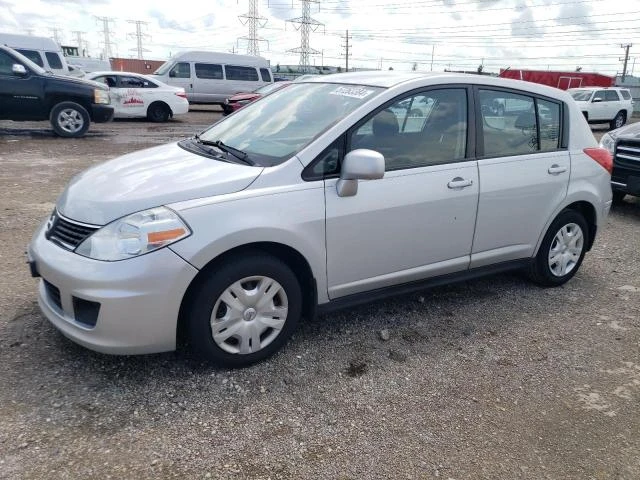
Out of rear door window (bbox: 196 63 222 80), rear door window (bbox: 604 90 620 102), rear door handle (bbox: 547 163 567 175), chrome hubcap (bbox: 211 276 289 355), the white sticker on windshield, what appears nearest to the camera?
chrome hubcap (bbox: 211 276 289 355)

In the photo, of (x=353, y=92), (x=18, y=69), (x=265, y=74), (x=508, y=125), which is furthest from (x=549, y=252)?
(x=265, y=74)

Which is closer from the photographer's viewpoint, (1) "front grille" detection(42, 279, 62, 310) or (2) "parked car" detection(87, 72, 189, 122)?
(1) "front grille" detection(42, 279, 62, 310)

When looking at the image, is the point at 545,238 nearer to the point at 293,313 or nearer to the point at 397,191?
the point at 397,191

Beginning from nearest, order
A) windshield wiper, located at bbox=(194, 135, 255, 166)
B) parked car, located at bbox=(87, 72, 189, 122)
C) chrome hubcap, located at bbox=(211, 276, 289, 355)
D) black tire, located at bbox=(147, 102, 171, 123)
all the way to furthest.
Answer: chrome hubcap, located at bbox=(211, 276, 289, 355) → windshield wiper, located at bbox=(194, 135, 255, 166) → parked car, located at bbox=(87, 72, 189, 122) → black tire, located at bbox=(147, 102, 171, 123)

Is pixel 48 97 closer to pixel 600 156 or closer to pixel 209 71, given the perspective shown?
pixel 209 71

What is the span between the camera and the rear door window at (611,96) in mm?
22344

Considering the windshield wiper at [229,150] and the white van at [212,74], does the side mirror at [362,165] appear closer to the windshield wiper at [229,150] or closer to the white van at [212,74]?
the windshield wiper at [229,150]

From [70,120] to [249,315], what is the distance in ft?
35.2

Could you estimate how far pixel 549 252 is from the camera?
4.39m

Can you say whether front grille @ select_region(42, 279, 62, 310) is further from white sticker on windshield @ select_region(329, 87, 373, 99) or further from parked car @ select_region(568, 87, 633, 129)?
parked car @ select_region(568, 87, 633, 129)

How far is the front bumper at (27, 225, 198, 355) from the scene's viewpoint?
264cm

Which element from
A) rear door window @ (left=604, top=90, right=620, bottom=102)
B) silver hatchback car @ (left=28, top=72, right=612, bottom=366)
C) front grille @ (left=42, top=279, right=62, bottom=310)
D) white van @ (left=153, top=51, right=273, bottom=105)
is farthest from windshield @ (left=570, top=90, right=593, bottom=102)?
front grille @ (left=42, top=279, right=62, bottom=310)

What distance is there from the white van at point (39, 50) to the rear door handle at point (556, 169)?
1644 cm

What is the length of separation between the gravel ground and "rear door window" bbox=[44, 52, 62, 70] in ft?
50.9
